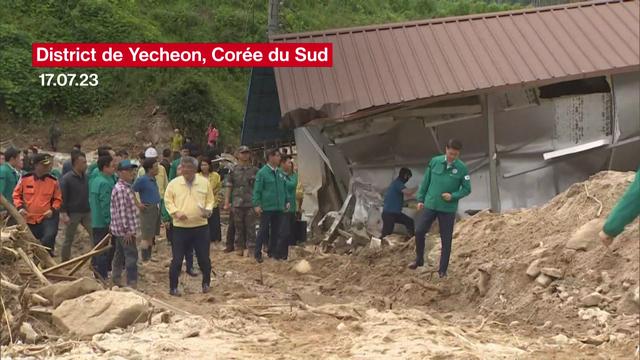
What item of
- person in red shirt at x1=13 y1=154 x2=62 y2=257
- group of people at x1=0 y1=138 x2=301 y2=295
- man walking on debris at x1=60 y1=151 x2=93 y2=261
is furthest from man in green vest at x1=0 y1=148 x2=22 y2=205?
man walking on debris at x1=60 y1=151 x2=93 y2=261

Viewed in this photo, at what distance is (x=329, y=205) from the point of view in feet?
46.5

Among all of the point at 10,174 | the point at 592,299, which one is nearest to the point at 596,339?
the point at 592,299

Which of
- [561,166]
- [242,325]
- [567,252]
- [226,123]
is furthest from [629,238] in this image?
[226,123]

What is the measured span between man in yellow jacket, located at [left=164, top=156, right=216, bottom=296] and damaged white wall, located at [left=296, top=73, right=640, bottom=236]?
4.34 meters

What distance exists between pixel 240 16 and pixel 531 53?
16908 millimetres

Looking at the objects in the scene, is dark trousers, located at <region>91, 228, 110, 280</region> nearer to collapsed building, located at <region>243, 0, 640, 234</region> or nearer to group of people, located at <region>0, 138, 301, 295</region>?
group of people, located at <region>0, 138, 301, 295</region>

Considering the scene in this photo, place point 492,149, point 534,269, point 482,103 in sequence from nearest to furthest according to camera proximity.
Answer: point 534,269, point 492,149, point 482,103

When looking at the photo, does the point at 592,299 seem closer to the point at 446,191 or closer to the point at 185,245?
the point at 446,191

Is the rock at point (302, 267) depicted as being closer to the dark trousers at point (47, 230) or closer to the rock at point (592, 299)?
the dark trousers at point (47, 230)

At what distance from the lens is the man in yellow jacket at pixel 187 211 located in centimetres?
856

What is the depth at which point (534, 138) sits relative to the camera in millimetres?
12609

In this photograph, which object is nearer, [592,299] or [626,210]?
[626,210]

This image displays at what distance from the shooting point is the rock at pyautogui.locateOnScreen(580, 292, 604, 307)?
7.13 meters

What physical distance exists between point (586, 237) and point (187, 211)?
4.11 meters
